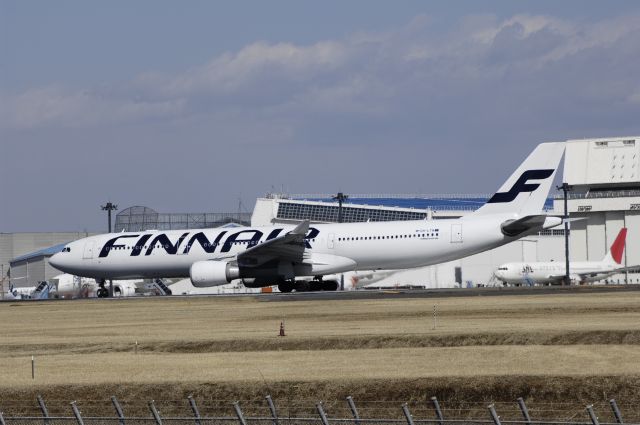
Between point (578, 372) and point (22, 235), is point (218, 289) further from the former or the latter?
point (22, 235)

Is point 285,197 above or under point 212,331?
above

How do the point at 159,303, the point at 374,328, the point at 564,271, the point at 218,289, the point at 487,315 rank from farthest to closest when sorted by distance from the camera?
the point at 564,271, the point at 218,289, the point at 159,303, the point at 487,315, the point at 374,328

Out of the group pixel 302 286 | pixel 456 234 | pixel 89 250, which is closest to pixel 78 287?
pixel 89 250

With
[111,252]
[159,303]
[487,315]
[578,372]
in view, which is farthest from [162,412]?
[111,252]

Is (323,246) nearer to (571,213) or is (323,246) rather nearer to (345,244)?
(345,244)

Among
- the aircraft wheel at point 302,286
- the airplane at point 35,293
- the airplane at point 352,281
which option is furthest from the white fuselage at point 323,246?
the airplane at point 35,293

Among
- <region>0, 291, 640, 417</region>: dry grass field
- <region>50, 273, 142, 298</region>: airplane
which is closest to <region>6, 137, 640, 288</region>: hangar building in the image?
<region>50, 273, 142, 298</region>: airplane

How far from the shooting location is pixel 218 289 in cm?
8444

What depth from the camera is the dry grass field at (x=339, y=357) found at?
22.5m

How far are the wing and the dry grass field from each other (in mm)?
14246

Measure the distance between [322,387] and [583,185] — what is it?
94.5m

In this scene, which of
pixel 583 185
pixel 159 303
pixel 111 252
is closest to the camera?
pixel 159 303

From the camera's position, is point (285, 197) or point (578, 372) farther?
point (285, 197)

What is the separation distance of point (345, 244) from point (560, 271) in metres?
34.6
